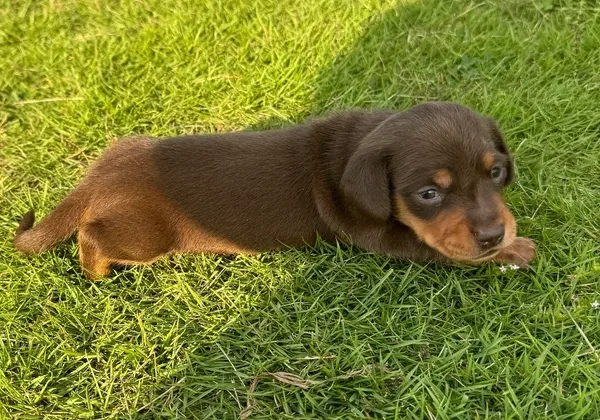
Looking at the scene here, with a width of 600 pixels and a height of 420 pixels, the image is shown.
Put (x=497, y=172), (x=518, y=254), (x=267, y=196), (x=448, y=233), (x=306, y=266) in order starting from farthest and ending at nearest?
(x=306, y=266) → (x=267, y=196) → (x=518, y=254) → (x=497, y=172) → (x=448, y=233)

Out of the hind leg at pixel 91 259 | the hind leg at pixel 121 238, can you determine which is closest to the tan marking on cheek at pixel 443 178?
the hind leg at pixel 121 238

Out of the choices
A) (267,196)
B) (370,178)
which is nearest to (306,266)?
(267,196)

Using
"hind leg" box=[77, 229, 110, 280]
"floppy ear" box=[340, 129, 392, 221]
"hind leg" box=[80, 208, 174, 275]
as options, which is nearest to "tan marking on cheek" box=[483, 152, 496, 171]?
"floppy ear" box=[340, 129, 392, 221]

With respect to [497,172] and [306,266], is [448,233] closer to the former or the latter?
[497,172]

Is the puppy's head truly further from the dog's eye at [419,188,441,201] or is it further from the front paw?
the front paw

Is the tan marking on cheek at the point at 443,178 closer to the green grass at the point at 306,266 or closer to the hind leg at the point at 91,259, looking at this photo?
the green grass at the point at 306,266

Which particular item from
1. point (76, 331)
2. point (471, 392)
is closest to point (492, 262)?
point (471, 392)

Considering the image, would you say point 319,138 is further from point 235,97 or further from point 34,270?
point 34,270
